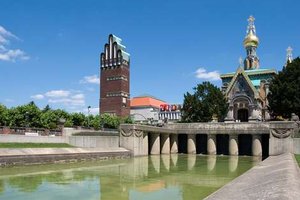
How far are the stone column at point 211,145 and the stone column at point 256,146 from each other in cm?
612

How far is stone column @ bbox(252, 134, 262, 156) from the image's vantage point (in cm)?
5544

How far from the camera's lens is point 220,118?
260 feet

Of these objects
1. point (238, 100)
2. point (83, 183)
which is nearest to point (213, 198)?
point (83, 183)

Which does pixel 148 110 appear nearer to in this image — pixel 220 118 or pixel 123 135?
pixel 220 118

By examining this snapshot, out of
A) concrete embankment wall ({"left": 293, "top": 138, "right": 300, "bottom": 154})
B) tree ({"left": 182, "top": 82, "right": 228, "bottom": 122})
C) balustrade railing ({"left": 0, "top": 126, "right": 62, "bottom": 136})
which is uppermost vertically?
tree ({"left": 182, "top": 82, "right": 228, "bottom": 122})

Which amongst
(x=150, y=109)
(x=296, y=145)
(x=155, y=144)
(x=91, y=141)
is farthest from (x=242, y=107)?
(x=150, y=109)

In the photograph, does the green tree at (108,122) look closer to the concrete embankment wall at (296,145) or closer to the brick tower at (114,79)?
the brick tower at (114,79)

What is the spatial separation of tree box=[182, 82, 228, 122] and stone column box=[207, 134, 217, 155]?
1728 cm

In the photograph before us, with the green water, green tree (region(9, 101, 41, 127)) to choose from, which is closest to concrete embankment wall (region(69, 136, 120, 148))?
the green water

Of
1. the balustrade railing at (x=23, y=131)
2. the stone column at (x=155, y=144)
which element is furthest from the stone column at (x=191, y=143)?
the balustrade railing at (x=23, y=131)

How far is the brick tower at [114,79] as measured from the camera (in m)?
130

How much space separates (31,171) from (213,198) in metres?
17.3

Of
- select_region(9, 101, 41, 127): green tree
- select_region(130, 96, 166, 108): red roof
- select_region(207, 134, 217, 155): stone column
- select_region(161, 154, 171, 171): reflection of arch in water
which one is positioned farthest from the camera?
select_region(130, 96, 166, 108): red roof

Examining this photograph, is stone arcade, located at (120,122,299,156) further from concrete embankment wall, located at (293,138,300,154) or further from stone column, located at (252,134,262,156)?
concrete embankment wall, located at (293,138,300,154)
